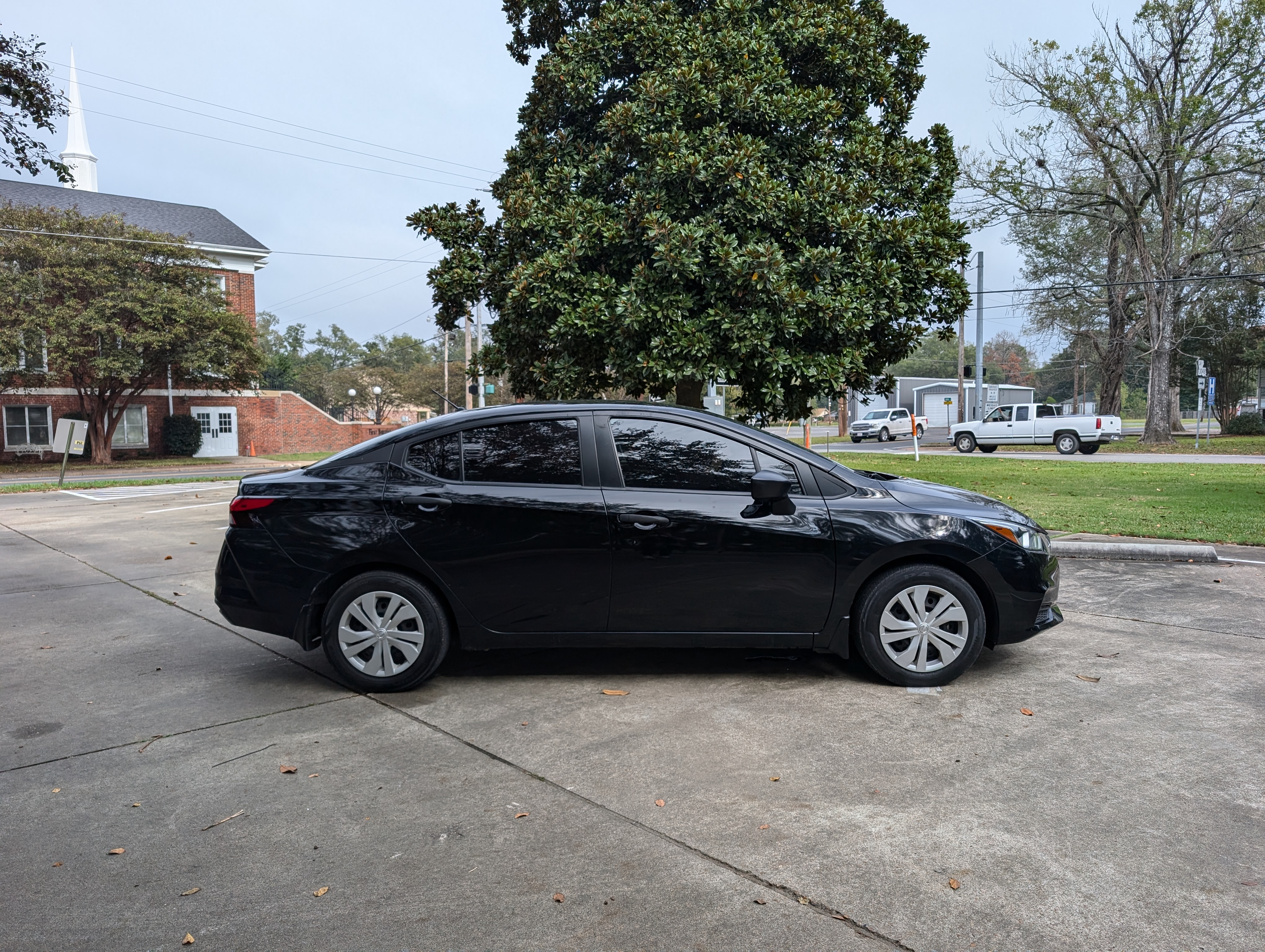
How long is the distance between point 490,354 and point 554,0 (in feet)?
19.9

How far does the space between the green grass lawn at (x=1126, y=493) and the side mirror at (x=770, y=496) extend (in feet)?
20.0

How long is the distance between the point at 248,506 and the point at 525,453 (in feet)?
5.20

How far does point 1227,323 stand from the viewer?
47.4 m

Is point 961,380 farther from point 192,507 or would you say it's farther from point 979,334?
point 192,507

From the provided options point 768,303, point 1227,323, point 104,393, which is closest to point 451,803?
point 768,303

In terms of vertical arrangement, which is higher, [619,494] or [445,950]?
[619,494]

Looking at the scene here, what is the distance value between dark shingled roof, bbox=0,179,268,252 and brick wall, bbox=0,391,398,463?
703 centimetres

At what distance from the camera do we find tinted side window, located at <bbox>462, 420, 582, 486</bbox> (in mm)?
5016

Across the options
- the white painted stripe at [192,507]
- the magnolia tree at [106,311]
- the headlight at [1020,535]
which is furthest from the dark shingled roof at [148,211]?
the headlight at [1020,535]

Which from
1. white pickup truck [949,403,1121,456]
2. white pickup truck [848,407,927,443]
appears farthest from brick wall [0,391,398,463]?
white pickup truck [949,403,1121,456]

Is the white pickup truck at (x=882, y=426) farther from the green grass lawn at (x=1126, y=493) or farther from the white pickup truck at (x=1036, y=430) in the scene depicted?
the green grass lawn at (x=1126, y=493)

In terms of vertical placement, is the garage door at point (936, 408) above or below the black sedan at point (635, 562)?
above

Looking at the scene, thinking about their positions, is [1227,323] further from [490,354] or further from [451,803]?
[451,803]

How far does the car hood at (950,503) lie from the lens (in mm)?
4945
